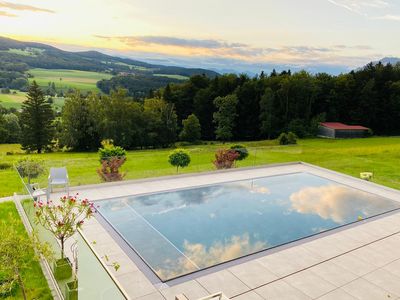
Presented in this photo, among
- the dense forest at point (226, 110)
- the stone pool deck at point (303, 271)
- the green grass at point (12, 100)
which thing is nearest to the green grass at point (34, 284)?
the stone pool deck at point (303, 271)

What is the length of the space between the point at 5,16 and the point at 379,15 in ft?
110

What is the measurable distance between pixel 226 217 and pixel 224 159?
13.9 ft

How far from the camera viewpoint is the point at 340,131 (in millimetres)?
38812

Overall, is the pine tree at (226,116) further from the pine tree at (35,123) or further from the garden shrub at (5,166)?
the garden shrub at (5,166)

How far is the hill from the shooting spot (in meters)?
79.5

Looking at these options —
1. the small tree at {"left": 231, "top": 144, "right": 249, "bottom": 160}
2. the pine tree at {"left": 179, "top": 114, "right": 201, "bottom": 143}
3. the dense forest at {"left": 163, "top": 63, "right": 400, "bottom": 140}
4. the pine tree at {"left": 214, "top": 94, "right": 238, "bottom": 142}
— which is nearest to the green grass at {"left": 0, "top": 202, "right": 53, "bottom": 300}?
the small tree at {"left": 231, "top": 144, "right": 249, "bottom": 160}

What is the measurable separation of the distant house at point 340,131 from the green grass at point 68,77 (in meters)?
46.8

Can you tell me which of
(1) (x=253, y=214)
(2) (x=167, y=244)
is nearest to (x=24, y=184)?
(2) (x=167, y=244)

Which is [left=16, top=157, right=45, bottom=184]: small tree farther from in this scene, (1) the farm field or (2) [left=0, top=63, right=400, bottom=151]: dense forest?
(1) the farm field

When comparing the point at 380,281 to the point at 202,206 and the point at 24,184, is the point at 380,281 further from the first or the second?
the point at 24,184

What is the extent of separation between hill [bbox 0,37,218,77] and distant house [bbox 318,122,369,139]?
1604 inches

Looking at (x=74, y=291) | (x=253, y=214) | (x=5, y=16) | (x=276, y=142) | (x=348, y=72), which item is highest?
(x=5, y=16)

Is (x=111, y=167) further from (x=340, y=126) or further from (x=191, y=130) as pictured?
Answer: (x=340, y=126)

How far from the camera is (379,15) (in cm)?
2342
